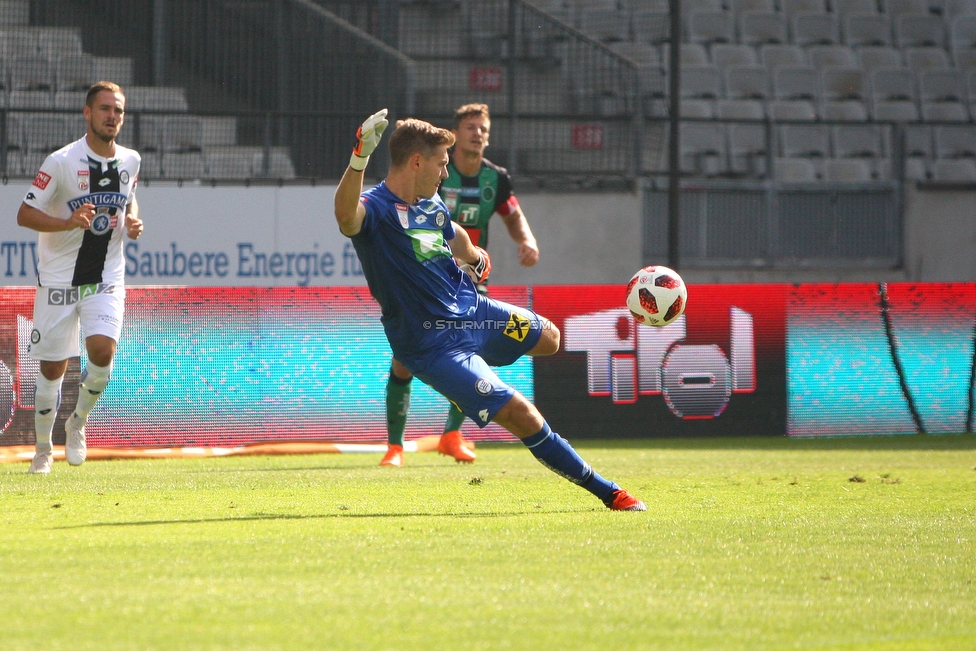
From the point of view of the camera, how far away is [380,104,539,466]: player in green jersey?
9.05 metres

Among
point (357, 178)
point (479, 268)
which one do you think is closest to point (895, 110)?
point (479, 268)

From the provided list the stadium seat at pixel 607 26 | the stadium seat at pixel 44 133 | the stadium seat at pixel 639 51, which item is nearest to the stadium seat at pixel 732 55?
the stadium seat at pixel 639 51

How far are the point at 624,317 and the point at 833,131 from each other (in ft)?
26.3

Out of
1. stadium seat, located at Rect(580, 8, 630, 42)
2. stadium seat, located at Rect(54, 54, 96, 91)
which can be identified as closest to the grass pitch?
stadium seat, located at Rect(54, 54, 96, 91)

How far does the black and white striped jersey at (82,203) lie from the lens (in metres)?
8.13

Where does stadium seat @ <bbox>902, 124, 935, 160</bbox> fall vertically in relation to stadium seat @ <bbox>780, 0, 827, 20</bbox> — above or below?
below

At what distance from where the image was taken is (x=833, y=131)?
59.5ft

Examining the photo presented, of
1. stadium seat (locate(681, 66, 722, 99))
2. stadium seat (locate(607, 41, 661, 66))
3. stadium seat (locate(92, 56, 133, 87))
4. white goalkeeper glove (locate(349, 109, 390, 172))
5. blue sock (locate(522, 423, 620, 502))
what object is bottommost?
blue sock (locate(522, 423, 620, 502))

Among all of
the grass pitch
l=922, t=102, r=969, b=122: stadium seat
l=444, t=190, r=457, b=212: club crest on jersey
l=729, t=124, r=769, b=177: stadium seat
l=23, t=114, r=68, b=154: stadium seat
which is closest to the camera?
the grass pitch

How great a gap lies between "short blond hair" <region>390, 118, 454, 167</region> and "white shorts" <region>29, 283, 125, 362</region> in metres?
2.75

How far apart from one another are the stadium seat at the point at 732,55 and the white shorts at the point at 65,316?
1362 cm

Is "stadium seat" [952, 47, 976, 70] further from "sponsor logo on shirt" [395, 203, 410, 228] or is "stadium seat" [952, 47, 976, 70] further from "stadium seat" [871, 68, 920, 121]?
"sponsor logo on shirt" [395, 203, 410, 228]

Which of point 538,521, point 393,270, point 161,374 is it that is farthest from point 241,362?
point 538,521

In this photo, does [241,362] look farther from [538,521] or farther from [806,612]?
[806,612]
